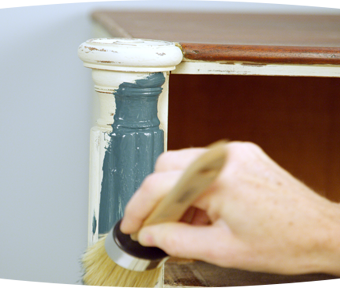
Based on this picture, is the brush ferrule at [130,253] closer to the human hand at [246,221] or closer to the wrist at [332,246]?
the human hand at [246,221]

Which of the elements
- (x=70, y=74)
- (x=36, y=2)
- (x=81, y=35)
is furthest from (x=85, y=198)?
(x=36, y=2)

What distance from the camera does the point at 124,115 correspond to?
21.4 inches

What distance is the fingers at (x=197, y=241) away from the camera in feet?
1.24

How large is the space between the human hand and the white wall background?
988 millimetres

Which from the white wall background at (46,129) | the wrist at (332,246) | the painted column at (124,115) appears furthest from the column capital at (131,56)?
the white wall background at (46,129)

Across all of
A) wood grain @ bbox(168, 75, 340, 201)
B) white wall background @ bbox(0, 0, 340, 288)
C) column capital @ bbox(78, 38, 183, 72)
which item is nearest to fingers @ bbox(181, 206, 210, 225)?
column capital @ bbox(78, 38, 183, 72)

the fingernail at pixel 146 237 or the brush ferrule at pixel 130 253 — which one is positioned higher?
the fingernail at pixel 146 237

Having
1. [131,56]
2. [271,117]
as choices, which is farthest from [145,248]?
[271,117]

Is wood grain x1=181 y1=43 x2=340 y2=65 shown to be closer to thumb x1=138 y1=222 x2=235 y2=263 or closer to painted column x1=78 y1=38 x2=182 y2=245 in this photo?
painted column x1=78 y1=38 x2=182 y2=245

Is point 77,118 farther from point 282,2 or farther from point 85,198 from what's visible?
point 282,2

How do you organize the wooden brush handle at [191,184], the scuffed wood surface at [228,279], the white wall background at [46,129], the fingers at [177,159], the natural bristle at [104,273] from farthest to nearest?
the white wall background at [46,129] < the scuffed wood surface at [228,279] < the natural bristle at [104,273] < the fingers at [177,159] < the wooden brush handle at [191,184]

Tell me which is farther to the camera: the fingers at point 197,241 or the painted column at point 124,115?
the painted column at point 124,115

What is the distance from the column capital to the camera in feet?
1.68

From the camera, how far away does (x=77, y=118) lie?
53.1 inches
